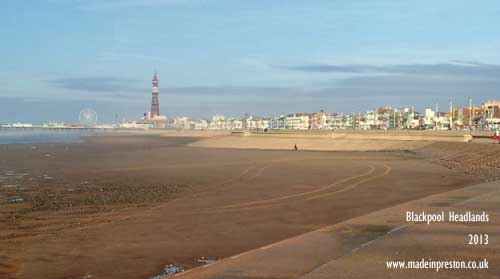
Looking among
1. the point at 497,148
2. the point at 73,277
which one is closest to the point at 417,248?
the point at 73,277

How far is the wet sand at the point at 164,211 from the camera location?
11086 millimetres

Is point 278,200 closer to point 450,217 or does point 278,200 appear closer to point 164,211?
point 164,211

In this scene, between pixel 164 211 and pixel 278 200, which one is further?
pixel 278 200

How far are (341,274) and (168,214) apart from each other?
9.92 meters

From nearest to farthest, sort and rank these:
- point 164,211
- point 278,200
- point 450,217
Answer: point 450,217 < point 164,211 < point 278,200

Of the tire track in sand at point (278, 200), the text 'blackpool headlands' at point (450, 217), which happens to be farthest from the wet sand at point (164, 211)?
the text 'blackpool headlands' at point (450, 217)

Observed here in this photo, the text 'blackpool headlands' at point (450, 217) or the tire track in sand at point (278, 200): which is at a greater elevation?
the text 'blackpool headlands' at point (450, 217)

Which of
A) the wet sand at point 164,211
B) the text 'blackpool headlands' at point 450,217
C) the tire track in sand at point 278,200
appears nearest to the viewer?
the wet sand at point 164,211

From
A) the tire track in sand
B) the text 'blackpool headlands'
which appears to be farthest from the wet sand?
the text 'blackpool headlands'

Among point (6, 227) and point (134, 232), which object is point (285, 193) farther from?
point (6, 227)

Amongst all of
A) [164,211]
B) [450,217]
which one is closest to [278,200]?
[164,211]

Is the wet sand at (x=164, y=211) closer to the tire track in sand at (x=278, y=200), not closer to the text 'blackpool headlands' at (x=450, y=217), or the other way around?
the tire track in sand at (x=278, y=200)

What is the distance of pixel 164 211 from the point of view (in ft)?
56.2

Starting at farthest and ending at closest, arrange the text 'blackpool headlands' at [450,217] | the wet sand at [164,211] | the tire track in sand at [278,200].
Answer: the tire track in sand at [278,200] → the text 'blackpool headlands' at [450,217] → the wet sand at [164,211]
